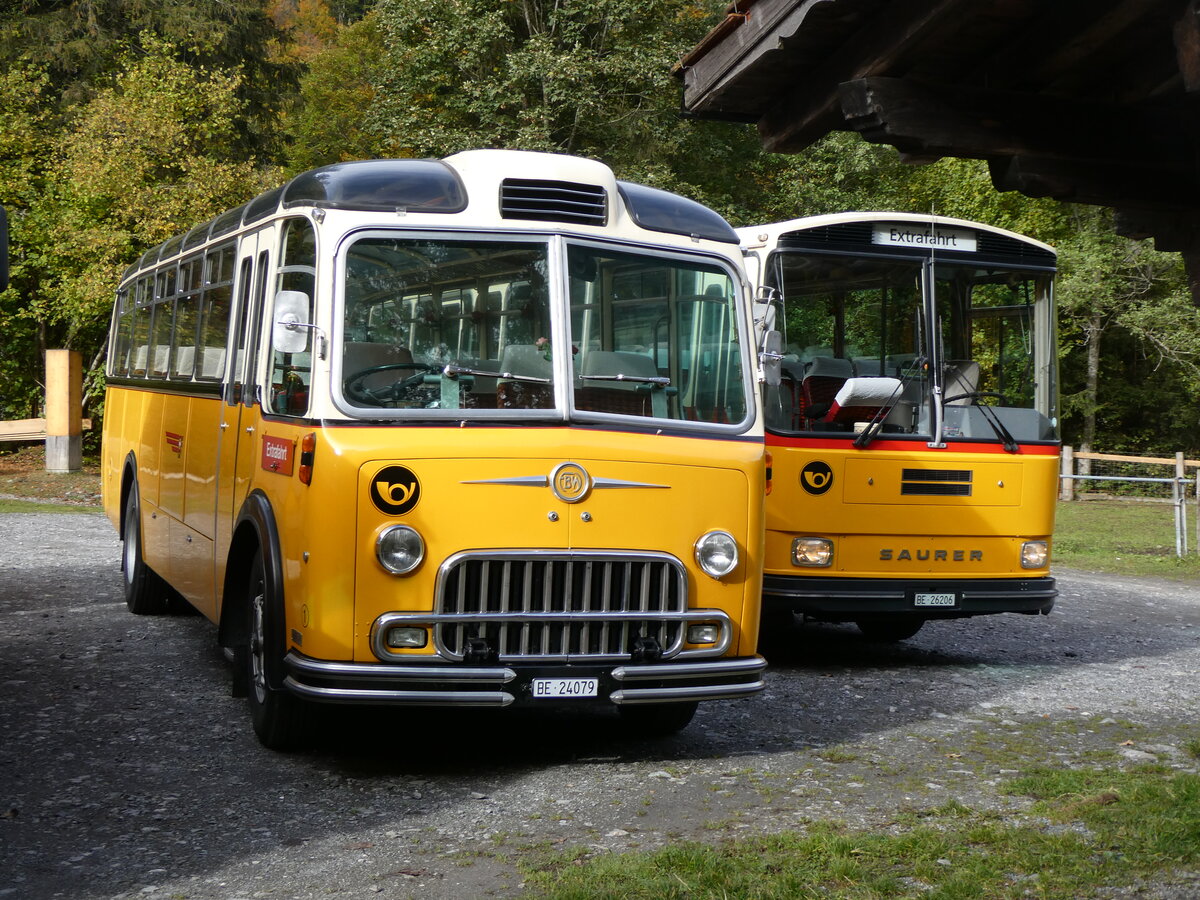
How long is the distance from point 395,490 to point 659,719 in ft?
7.15

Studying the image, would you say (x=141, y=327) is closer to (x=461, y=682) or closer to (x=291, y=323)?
(x=291, y=323)

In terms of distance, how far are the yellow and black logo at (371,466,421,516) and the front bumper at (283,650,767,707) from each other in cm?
71

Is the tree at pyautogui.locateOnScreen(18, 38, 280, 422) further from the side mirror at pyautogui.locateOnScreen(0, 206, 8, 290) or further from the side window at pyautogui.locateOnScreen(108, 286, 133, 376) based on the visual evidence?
the side mirror at pyautogui.locateOnScreen(0, 206, 8, 290)

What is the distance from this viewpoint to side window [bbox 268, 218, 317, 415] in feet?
23.4

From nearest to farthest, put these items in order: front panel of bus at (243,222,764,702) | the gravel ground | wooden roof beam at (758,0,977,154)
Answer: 1. wooden roof beam at (758,0,977,154)
2. the gravel ground
3. front panel of bus at (243,222,764,702)

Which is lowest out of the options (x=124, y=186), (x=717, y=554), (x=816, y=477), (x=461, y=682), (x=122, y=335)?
(x=461, y=682)

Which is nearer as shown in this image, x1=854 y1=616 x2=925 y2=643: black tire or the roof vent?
the roof vent

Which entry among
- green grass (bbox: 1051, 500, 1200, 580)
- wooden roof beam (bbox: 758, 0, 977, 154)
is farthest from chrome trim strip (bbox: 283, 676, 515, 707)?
green grass (bbox: 1051, 500, 1200, 580)

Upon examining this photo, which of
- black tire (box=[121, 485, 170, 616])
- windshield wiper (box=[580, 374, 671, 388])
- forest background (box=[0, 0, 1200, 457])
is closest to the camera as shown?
windshield wiper (box=[580, 374, 671, 388])

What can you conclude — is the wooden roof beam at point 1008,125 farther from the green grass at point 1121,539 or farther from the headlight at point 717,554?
the green grass at point 1121,539

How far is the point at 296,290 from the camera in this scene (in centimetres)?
738

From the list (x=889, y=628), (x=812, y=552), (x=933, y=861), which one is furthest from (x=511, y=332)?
(x=889, y=628)

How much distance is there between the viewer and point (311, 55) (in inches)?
2135

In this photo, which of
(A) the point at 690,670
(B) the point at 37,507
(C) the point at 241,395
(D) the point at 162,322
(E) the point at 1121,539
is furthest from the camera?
(E) the point at 1121,539
